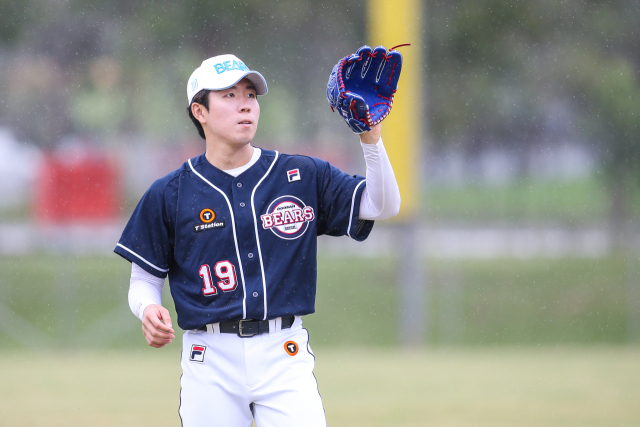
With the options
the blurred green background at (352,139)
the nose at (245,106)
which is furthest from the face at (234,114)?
the blurred green background at (352,139)

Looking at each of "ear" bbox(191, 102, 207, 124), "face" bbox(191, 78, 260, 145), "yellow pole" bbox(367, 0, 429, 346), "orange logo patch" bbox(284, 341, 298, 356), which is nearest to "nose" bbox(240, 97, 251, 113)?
"face" bbox(191, 78, 260, 145)

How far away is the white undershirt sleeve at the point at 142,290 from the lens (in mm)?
2716

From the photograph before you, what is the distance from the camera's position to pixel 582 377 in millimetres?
6887

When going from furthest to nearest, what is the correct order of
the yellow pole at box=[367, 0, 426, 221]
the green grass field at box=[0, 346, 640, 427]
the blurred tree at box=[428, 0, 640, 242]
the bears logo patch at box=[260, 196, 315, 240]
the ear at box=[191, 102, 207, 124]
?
the blurred tree at box=[428, 0, 640, 242] < the yellow pole at box=[367, 0, 426, 221] < the green grass field at box=[0, 346, 640, 427] < the ear at box=[191, 102, 207, 124] < the bears logo patch at box=[260, 196, 315, 240]

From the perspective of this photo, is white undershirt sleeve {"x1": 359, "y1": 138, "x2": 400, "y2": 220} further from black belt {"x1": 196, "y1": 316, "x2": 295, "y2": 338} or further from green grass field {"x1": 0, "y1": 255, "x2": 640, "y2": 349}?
green grass field {"x1": 0, "y1": 255, "x2": 640, "y2": 349}

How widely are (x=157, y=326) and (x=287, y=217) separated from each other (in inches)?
22.7

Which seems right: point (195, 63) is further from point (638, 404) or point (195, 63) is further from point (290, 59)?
point (638, 404)

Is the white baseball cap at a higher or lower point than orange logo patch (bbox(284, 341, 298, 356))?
higher

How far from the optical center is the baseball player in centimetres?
260

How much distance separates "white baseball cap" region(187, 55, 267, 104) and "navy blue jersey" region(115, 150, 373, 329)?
279 millimetres

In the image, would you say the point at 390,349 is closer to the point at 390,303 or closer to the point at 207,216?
the point at 390,303

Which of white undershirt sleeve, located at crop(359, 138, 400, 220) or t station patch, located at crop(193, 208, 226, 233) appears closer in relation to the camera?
white undershirt sleeve, located at crop(359, 138, 400, 220)

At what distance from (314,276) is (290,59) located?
11.9 meters

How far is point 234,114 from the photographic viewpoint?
9.00ft
